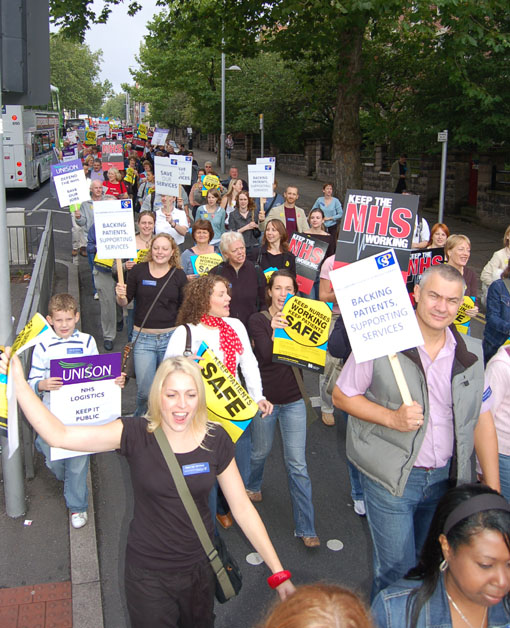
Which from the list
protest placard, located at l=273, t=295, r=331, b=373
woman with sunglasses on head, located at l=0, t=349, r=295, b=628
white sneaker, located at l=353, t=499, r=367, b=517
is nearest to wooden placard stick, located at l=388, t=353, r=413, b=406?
woman with sunglasses on head, located at l=0, t=349, r=295, b=628

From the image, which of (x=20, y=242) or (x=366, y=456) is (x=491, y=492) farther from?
(x=20, y=242)

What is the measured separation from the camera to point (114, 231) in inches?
277

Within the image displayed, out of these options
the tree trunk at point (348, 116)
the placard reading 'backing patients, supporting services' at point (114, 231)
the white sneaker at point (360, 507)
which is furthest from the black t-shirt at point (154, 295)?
the tree trunk at point (348, 116)

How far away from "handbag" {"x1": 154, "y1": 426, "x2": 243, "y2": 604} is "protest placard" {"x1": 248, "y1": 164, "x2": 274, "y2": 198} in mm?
8998

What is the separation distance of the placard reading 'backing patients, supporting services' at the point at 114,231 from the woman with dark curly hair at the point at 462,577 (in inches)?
205

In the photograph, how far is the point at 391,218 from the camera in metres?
5.11

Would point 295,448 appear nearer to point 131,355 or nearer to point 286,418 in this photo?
point 286,418

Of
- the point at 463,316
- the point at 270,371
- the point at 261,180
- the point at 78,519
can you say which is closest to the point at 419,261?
the point at 463,316

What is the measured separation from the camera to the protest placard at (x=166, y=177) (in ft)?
35.9

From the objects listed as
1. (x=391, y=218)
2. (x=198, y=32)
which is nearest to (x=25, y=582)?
(x=391, y=218)

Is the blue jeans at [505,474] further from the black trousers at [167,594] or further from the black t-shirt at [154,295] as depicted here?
the black t-shirt at [154,295]

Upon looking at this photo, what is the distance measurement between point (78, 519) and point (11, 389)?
1966 millimetres

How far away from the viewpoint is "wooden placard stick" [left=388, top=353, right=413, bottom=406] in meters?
3.12

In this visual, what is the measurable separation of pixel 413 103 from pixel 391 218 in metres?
17.8
